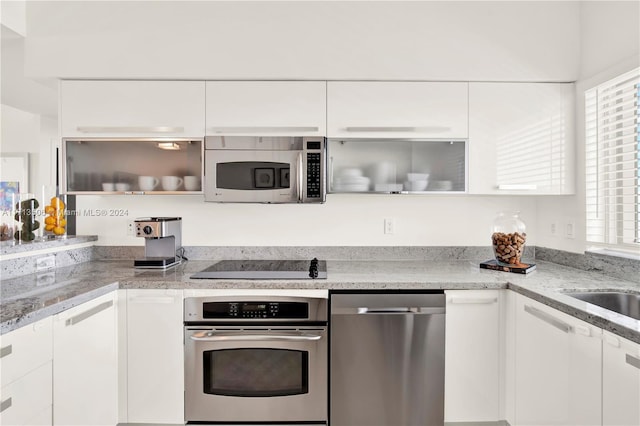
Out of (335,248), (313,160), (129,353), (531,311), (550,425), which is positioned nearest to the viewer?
(550,425)

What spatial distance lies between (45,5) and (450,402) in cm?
321

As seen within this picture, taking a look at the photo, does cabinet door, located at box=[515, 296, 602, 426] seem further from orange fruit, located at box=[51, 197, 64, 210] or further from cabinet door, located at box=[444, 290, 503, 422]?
orange fruit, located at box=[51, 197, 64, 210]

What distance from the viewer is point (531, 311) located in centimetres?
166

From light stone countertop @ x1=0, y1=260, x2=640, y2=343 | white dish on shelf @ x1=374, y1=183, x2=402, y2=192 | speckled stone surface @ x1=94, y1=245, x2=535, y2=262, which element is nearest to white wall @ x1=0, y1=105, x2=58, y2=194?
speckled stone surface @ x1=94, y1=245, x2=535, y2=262

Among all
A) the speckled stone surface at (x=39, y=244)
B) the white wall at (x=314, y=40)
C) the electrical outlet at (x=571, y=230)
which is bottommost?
the speckled stone surface at (x=39, y=244)

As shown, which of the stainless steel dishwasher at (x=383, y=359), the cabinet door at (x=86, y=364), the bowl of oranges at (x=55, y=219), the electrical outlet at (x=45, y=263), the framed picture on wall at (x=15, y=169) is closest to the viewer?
the cabinet door at (x=86, y=364)

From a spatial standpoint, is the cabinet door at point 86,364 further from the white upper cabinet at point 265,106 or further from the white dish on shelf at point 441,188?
the white dish on shelf at point 441,188

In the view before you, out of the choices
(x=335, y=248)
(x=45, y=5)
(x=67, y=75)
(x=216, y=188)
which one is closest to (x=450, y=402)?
(x=335, y=248)

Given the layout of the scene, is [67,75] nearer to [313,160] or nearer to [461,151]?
[313,160]

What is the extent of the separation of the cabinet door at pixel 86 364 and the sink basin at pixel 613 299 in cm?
224

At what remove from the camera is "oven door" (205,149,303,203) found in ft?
7.03

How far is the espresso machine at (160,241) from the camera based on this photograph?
2107 mm

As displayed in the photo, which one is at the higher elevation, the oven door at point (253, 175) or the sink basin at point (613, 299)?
the oven door at point (253, 175)

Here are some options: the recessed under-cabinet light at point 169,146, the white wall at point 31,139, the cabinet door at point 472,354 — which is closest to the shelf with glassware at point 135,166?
the recessed under-cabinet light at point 169,146
